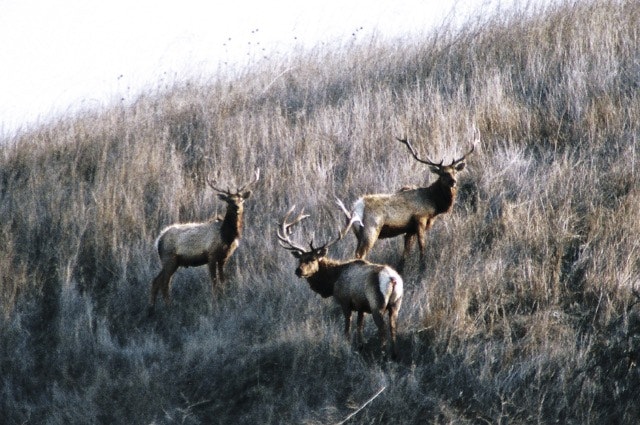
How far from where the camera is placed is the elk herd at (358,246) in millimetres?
8727

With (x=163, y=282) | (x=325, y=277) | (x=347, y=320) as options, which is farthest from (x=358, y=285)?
(x=163, y=282)

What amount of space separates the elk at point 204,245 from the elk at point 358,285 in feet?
2.63

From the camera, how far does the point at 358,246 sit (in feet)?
32.6

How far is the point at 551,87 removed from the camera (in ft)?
42.2

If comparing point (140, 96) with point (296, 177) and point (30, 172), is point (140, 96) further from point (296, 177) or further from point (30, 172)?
point (296, 177)

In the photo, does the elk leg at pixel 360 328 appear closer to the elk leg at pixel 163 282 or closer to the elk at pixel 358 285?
the elk at pixel 358 285

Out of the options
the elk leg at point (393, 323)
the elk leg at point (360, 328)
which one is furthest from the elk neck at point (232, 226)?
the elk leg at point (393, 323)

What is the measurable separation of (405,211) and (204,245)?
2135 millimetres

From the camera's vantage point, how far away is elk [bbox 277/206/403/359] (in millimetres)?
8625

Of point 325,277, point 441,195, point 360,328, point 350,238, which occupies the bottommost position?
point 360,328

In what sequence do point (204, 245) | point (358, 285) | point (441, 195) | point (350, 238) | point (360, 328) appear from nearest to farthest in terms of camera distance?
1. point (358, 285)
2. point (360, 328)
3. point (441, 195)
4. point (204, 245)
5. point (350, 238)

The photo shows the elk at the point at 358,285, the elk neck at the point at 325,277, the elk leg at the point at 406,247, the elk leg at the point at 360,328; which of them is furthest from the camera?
the elk leg at the point at 406,247

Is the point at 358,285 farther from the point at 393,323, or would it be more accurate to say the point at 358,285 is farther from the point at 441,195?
the point at 441,195

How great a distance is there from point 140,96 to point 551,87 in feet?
20.0
